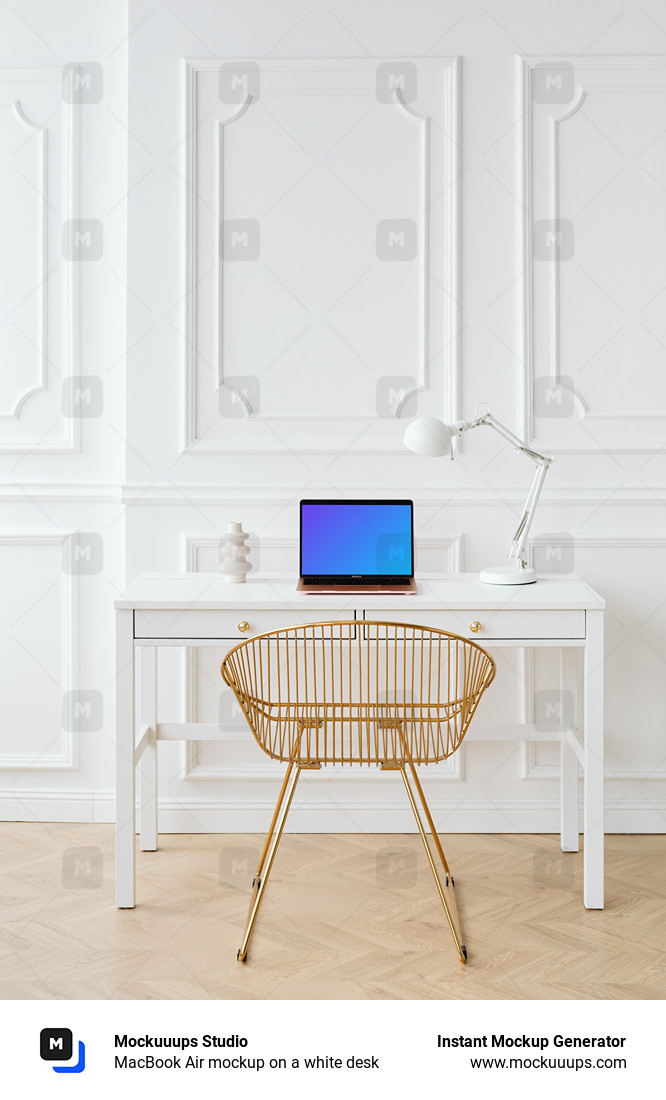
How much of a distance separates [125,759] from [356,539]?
2.88 ft

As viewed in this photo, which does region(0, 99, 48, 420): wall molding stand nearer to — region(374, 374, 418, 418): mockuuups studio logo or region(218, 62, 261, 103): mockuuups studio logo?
region(218, 62, 261, 103): mockuuups studio logo

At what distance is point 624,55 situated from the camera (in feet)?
9.30

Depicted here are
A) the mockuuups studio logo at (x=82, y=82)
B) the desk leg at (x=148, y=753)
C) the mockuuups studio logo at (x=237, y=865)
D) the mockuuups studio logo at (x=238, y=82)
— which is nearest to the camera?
the mockuuups studio logo at (x=237, y=865)

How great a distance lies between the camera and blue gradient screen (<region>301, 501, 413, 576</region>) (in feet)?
8.57

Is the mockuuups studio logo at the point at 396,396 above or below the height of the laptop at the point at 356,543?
above

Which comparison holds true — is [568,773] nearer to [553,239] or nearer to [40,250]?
[553,239]

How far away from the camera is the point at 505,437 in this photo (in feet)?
8.84

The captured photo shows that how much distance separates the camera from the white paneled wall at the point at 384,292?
2.85 metres

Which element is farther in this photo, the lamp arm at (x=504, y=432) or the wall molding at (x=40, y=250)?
the wall molding at (x=40, y=250)

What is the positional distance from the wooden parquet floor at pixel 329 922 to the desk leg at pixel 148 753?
8cm

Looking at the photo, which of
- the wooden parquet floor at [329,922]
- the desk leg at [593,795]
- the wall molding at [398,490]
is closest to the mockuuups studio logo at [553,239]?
the wall molding at [398,490]

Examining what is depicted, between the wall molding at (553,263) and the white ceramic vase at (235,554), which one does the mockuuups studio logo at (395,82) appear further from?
the white ceramic vase at (235,554)
